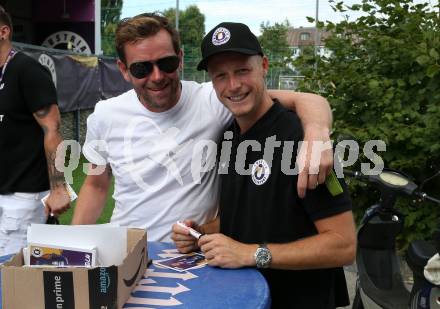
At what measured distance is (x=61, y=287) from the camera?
1.54m

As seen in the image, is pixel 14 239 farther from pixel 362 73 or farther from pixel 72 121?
pixel 72 121

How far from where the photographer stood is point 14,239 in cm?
345

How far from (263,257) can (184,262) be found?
360 mm

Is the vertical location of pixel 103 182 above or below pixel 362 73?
below

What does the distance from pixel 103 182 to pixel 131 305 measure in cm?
111

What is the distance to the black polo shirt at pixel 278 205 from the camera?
1.92m

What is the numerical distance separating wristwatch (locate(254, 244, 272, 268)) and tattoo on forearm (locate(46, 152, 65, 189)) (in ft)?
6.49

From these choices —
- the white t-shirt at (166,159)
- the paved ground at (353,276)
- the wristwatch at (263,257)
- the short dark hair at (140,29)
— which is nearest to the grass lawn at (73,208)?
the white t-shirt at (166,159)

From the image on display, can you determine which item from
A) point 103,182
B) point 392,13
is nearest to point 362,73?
point 392,13

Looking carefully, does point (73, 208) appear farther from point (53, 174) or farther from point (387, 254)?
point (387, 254)

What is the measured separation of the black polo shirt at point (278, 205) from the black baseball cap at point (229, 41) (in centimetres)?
25

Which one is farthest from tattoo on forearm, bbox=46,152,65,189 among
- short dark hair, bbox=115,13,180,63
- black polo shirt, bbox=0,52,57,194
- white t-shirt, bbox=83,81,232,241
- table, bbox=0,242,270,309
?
table, bbox=0,242,270,309

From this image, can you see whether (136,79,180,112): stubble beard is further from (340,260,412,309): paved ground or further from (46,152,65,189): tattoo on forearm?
(340,260,412,309): paved ground

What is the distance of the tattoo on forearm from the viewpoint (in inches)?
137
